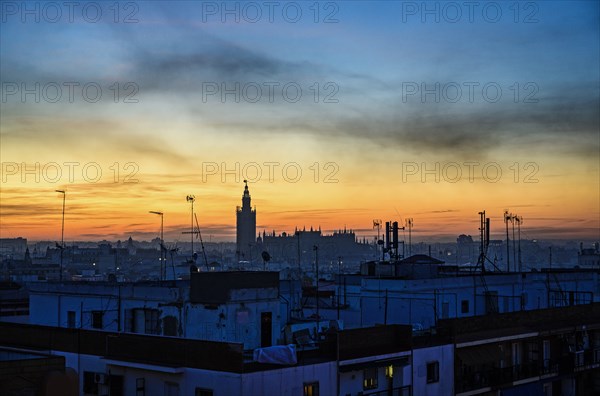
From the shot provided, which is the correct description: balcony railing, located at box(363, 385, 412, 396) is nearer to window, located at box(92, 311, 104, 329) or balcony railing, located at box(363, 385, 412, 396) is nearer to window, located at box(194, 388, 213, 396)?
window, located at box(194, 388, 213, 396)

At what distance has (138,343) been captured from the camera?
27.0 m

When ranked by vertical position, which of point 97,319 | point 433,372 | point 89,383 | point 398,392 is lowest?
point 398,392

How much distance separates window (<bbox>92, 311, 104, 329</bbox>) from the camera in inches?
1412

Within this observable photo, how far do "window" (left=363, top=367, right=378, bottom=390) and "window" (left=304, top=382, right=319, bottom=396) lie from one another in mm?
3146

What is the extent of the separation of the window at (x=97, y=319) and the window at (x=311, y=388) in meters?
13.9

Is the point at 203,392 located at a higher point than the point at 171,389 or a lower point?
higher

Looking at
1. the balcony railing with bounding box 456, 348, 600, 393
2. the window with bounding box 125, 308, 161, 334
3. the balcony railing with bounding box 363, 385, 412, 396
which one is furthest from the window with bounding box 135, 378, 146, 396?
the balcony railing with bounding box 456, 348, 600, 393

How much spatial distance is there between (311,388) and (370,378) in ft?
12.9

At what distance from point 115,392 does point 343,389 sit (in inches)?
321

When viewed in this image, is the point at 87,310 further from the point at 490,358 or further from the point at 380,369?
the point at 490,358

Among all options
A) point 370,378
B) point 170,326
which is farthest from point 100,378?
point 370,378

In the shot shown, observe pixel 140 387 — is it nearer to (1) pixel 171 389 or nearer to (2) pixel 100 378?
(1) pixel 171 389

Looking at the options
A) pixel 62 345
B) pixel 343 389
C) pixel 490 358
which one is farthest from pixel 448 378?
pixel 62 345

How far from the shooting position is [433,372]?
31859 millimetres
